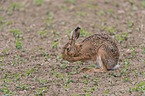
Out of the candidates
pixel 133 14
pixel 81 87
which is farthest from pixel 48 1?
pixel 81 87

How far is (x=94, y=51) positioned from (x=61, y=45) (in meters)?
1.53

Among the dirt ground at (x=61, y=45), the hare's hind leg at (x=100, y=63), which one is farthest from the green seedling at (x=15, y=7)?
the hare's hind leg at (x=100, y=63)

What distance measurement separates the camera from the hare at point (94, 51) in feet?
22.2

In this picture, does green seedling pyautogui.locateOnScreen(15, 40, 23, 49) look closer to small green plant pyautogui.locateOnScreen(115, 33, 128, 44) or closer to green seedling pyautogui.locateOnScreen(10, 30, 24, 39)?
green seedling pyautogui.locateOnScreen(10, 30, 24, 39)

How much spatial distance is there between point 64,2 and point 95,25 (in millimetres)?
2417

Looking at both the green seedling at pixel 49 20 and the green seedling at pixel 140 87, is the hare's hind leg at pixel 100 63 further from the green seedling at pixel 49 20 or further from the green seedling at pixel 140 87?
the green seedling at pixel 49 20

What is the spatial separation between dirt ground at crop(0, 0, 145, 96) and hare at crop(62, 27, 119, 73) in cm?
25

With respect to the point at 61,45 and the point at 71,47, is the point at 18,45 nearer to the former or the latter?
the point at 61,45

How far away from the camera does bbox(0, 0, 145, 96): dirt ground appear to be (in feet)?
19.8

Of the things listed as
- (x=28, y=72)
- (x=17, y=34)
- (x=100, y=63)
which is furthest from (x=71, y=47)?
(x=17, y=34)

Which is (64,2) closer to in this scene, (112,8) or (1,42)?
(112,8)

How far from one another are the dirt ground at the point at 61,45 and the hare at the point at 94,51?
9.8 inches

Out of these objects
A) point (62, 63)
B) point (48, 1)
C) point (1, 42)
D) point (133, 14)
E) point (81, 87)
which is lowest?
point (81, 87)

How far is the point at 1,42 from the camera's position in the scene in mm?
8336
